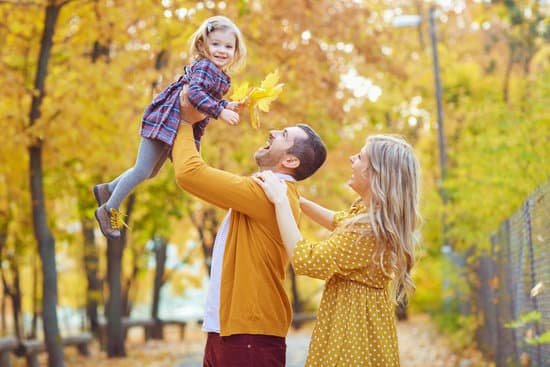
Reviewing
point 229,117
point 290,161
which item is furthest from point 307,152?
point 229,117

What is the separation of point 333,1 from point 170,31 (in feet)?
8.59

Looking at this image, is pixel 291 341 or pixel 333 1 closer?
pixel 333 1

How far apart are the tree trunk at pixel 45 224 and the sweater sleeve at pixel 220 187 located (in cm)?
817

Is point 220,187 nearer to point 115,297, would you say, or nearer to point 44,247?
point 44,247

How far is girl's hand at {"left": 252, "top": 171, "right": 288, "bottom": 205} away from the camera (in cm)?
481

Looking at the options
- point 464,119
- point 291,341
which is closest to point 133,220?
point 291,341

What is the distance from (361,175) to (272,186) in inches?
18.6

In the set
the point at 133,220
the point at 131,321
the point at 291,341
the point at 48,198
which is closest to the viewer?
the point at 48,198

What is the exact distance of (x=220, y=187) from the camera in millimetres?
4820

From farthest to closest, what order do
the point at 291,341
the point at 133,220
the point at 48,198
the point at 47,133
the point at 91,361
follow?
1. the point at 291,341
2. the point at 133,220
3. the point at 91,361
4. the point at 48,198
5. the point at 47,133

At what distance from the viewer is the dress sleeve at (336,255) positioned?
4.73 meters

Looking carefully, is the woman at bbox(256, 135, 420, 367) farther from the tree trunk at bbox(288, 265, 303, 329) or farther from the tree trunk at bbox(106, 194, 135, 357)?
the tree trunk at bbox(288, 265, 303, 329)

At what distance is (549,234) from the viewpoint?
6832 mm

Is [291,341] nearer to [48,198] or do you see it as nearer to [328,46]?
[48,198]
